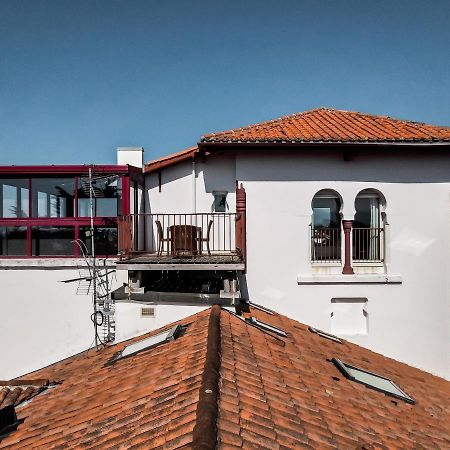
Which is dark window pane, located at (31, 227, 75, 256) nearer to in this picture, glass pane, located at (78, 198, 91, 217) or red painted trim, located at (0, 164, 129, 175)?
glass pane, located at (78, 198, 91, 217)

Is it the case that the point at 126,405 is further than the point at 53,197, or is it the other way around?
the point at 53,197

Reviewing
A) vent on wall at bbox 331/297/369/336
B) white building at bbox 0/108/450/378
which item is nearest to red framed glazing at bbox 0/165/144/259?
white building at bbox 0/108/450/378

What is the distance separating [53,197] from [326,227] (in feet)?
24.7

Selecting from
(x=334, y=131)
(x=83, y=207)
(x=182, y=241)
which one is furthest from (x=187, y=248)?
(x=334, y=131)

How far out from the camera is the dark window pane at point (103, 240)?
9.45m

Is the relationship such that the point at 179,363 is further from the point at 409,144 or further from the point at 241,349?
the point at 409,144

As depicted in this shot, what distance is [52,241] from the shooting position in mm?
9398

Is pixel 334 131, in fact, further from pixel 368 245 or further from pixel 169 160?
pixel 169 160

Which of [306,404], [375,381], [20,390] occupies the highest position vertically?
[306,404]

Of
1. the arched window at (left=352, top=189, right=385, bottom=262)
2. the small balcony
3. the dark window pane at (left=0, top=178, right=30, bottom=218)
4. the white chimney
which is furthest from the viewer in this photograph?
the white chimney

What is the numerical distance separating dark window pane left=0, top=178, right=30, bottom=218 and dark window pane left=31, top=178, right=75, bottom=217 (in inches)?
8.5

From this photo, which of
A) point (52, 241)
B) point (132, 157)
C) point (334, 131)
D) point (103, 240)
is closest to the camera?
point (334, 131)

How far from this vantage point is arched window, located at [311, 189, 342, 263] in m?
9.37

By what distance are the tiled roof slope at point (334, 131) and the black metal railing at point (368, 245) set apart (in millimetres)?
2423
